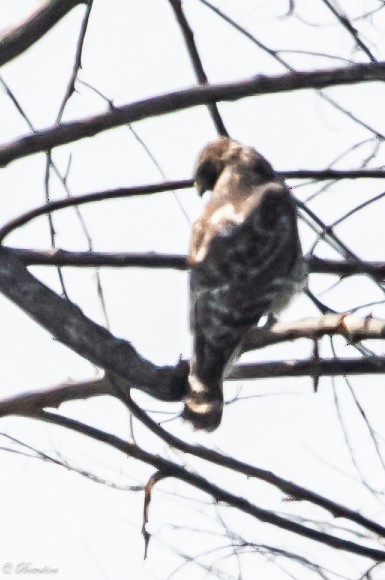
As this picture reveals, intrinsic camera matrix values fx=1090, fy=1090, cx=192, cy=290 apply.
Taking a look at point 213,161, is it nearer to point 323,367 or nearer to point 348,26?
point 348,26

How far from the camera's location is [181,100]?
3.79m

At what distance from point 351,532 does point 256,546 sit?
39 centimetres

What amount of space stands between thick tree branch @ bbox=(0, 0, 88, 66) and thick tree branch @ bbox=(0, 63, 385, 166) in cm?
33

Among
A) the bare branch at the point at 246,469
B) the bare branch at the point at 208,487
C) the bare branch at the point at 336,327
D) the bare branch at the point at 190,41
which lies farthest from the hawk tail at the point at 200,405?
the bare branch at the point at 190,41

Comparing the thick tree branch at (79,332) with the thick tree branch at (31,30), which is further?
the thick tree branch at (31,30)

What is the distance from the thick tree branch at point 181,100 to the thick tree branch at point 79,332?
1.35 ft

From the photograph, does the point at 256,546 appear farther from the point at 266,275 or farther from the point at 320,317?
the point at 266,275

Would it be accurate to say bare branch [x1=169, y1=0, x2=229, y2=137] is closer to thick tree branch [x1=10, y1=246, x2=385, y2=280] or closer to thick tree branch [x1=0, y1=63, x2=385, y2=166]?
thick tree branch [x1=0, y1=63, x2=385, y2=166]

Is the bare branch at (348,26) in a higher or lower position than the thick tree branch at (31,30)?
higher

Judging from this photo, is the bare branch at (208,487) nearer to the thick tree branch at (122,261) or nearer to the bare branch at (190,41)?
the thick tree branch at (122,261)

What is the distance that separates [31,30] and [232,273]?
4.86ft

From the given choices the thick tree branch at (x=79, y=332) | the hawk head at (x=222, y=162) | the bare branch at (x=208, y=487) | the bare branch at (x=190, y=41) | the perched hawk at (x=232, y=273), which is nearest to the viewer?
the bare branch at (x=208, y=487)

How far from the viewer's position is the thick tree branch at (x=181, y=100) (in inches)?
148

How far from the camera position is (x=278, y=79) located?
374 centimetres
